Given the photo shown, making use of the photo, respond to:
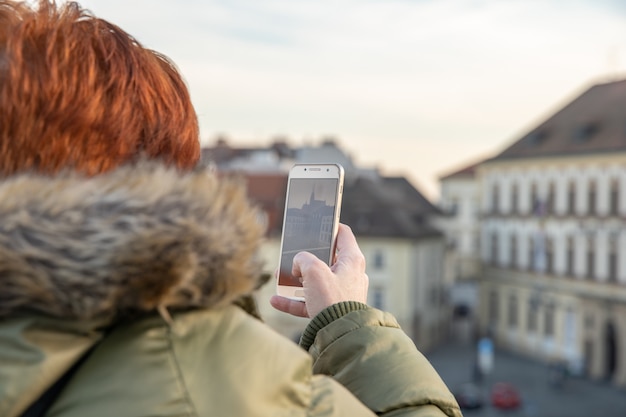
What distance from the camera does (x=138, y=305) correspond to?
3.71 ft

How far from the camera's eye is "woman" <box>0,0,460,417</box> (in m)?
1.10

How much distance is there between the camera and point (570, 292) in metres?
38.4

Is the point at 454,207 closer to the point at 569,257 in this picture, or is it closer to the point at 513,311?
the point at 513,311

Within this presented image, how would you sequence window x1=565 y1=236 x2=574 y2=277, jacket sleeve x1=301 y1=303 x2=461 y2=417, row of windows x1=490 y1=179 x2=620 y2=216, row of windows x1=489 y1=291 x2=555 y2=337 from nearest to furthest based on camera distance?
jacket sleeve x1=301 y1=303 x2=461 y2=417 → row of windows x1=490 y1=179 x2=620 y2=216 → window x1=565 y1=236 x2=574 y2=277 → row of windows x1=489 y1=291 x2=555 y2=337

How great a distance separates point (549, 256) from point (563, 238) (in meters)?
1.46

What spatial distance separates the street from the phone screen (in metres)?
28.7

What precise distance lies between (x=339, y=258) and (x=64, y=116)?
0.71 m

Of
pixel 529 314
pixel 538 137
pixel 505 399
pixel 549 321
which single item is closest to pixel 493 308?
pixel 529 314

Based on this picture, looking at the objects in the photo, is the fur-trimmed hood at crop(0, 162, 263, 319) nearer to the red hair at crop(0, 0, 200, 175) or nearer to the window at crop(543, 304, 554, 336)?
the red hair at crop(0, 0, 200, 175)

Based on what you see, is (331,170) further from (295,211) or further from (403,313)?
(403,313)

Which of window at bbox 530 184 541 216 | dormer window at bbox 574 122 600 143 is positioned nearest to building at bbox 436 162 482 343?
window at bbox 530 184 541 216

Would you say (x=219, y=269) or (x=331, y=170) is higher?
(x=331, y=170)

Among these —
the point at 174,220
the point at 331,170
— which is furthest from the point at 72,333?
the point at 331,170

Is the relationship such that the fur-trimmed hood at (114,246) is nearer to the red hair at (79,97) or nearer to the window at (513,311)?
the red hair at (79,97)
